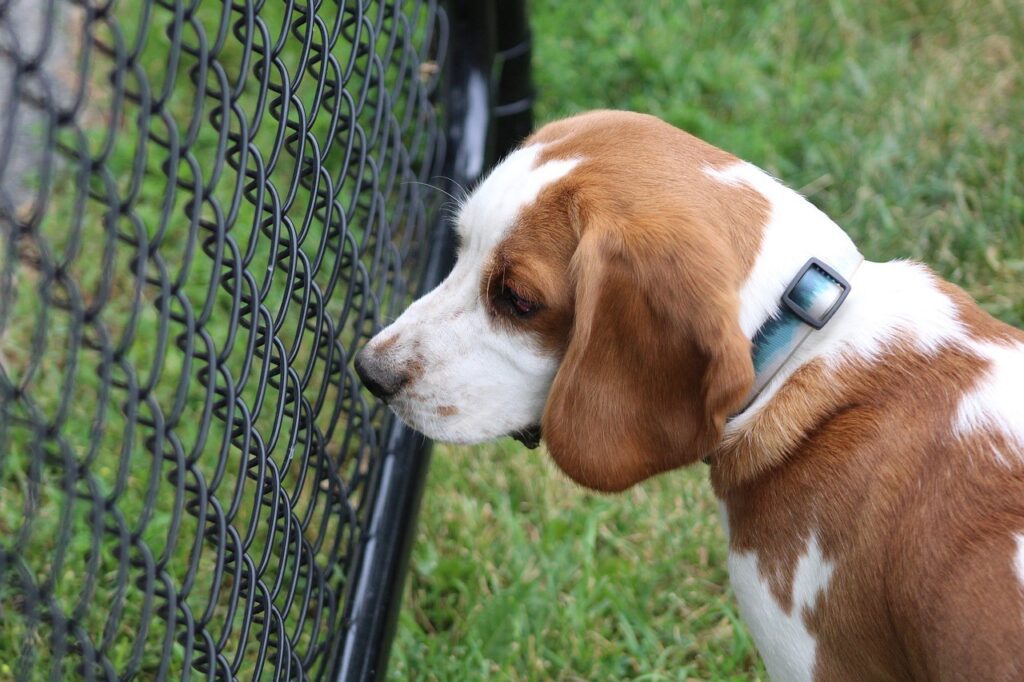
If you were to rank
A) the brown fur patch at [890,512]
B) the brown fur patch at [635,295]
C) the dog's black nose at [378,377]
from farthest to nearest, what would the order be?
the dog's black nose at [378,377]
the brown fur patch at [635,295]
the brown fur patch at [890,512]

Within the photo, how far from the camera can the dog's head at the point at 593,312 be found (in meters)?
2.18

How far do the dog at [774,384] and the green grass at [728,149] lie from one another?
2.92 ft

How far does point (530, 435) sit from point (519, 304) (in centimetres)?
36

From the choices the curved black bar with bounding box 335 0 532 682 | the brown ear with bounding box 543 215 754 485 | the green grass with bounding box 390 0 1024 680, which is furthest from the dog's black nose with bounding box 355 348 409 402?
the green grass with bounding box 390 0 1024 680

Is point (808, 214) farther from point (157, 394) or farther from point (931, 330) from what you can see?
point (157, 394)

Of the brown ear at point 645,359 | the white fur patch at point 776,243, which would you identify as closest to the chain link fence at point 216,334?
the brown ear at point 645,359

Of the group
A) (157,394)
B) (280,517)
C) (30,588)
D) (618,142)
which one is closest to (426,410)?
(280,517)

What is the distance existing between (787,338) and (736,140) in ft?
8.27

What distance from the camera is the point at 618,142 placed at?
2.42 metres

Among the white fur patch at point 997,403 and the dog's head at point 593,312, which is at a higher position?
the dog's head at point 593,312

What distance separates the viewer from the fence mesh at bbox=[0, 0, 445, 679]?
77.3 inches

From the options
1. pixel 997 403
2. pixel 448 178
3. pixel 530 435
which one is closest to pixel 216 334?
pixel 448 178

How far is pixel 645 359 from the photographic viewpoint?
2219mm

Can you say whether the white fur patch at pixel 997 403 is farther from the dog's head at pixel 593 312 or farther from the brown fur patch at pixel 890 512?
the dog's head at pixel 593 312
